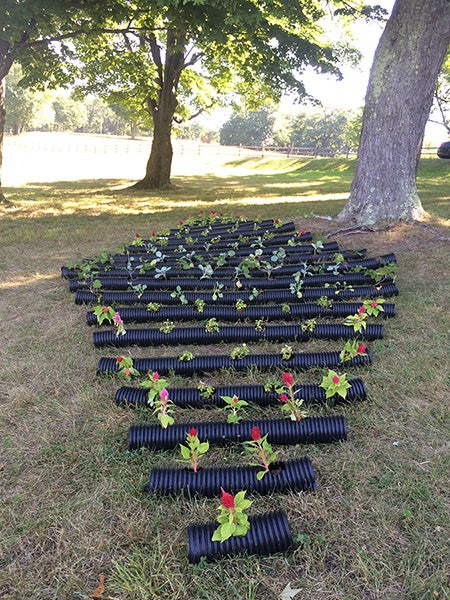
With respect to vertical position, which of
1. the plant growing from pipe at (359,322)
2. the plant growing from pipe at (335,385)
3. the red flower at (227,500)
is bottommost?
the red flower at (227,500)

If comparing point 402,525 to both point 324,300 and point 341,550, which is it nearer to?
point 341,550

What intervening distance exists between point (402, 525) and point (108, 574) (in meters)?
1.38

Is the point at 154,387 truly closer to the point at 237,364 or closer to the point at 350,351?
the point at 237,364

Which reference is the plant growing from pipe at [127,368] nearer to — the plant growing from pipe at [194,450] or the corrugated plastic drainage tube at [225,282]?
the plant growing from pipe at [194,450]

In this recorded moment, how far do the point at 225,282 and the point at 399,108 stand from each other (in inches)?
198

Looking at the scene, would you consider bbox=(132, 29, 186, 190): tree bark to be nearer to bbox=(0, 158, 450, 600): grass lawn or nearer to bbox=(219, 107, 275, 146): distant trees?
bbox=(0, 158, 450, 600): grass lawn

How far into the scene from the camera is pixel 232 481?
220 centimetres

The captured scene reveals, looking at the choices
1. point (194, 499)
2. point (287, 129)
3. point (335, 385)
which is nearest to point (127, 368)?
point (194, 499)

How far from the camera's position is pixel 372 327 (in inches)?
155

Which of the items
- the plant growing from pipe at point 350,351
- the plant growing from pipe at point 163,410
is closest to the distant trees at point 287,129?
the plant growing from pipe at point 350,351

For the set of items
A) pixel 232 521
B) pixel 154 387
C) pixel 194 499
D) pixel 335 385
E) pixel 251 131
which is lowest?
pixel 194 499

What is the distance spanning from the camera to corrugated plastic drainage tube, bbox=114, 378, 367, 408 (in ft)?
9.59

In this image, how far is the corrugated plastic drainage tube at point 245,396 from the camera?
2922mm

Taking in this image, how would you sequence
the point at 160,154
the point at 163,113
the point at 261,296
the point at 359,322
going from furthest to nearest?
the point at 160,154 → the point at 163,113 → the point at 261,296 → the point at 359,322
